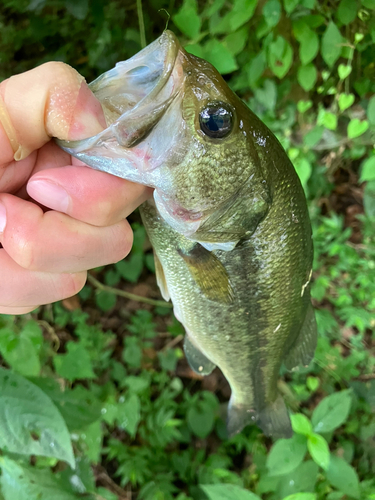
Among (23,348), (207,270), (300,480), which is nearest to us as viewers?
(207,270)

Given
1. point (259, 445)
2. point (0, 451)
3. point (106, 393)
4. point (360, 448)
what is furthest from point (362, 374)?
point (0, 451)

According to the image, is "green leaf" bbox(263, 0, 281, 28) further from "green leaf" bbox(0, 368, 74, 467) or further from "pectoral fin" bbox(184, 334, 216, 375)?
"green leaf" bbox(0, 368, 74, 467)

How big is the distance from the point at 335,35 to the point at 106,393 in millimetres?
1894

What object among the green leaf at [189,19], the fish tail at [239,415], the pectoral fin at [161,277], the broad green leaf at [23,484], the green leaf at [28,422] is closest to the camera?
the green leaf at [28,422]

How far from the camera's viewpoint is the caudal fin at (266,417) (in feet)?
4.26

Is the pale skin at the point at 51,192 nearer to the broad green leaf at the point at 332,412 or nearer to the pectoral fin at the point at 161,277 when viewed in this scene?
the pectoral fin at the point at 161,277

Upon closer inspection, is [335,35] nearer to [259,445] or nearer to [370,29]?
[370,29]

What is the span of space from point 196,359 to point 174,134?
3.20 feet

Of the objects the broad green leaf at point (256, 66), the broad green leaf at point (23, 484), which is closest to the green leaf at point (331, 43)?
the broad green leaf at point (256, 66)

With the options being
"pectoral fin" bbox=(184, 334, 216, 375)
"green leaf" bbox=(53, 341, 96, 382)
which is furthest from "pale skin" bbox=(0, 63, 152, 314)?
"pectoral fin" bbox=(184, 334, 216, 375)

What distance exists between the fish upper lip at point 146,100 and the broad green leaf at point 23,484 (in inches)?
33.9

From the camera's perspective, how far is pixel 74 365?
1.23 meters

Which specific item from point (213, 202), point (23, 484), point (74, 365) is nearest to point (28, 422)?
point (23, 484)

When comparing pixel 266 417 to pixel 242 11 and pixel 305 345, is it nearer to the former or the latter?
pixel 305 345
